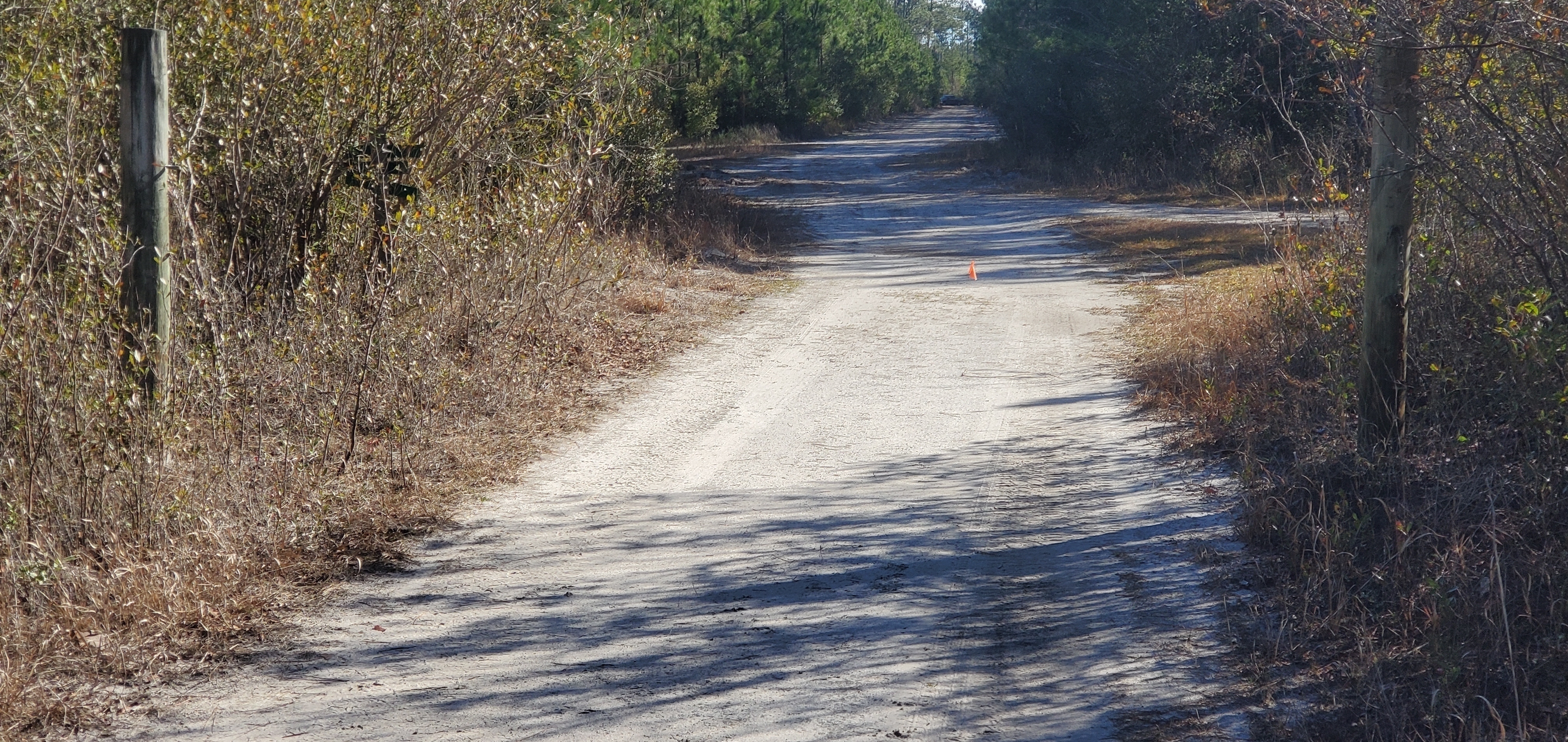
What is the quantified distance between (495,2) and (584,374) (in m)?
2.86

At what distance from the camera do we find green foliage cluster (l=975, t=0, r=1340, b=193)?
24.6m

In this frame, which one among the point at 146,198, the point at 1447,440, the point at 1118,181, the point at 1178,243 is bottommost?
the point at 1447,440

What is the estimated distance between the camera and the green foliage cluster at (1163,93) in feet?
80.7

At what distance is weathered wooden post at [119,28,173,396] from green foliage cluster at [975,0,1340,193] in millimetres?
18970

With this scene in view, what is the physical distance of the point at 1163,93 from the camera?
2614 cm

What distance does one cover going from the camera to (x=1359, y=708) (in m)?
3.89

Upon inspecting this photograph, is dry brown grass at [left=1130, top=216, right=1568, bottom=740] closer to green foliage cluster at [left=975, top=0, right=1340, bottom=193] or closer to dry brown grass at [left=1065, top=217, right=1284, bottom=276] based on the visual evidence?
dry brown grass at [left=1065, top=217, right=1284, bottom=276]

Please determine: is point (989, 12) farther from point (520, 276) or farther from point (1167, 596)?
point (1167, 596)

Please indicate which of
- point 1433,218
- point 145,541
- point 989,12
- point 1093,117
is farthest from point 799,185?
point 145,541

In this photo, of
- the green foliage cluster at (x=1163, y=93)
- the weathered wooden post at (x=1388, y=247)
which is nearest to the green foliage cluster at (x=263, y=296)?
the weathered wooden post at (x=1388, y=247)

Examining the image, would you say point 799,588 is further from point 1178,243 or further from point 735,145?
point 735,145

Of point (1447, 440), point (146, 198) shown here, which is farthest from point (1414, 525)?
point (146, 198)

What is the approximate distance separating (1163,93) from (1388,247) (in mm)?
21832

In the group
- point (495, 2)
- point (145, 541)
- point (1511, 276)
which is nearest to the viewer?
point (145, 541)
